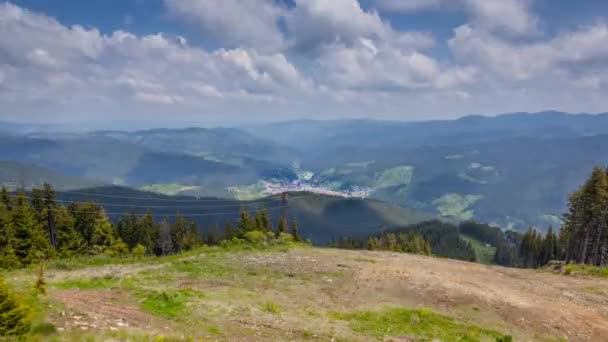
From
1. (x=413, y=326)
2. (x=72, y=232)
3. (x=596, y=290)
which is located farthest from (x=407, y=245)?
(x=413, y=326)

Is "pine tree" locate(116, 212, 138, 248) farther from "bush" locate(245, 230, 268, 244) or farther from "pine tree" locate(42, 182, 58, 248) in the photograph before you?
"bush" locate(245, 230, 268, 244)

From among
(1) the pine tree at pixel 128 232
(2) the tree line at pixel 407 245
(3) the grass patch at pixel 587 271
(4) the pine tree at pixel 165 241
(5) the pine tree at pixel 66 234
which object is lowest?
(2) the tree line at pixel 407 245

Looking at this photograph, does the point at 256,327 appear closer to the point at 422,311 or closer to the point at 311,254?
the point at 422,311

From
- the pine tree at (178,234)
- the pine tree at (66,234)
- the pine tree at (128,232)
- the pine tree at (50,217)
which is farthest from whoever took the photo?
the pine tree at (178,234)

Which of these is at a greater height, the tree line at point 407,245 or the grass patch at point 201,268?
the grass patch at point 201,268

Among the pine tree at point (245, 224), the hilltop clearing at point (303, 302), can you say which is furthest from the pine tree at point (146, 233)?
the hilltop clearing at point (303, 302)

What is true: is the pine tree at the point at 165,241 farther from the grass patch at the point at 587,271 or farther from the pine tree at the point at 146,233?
the grass patch at the point at 587,271

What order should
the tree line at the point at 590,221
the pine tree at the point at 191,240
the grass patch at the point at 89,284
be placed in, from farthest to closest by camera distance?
the pine tree at the point at 191,240 → the tree line at the point at 590,221 → the grass patch at the point at 89,284
